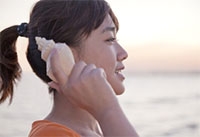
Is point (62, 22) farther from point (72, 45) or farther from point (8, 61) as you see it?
point (8, 61)

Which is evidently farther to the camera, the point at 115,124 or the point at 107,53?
the point at 107,53

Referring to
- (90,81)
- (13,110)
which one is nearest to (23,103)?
(13,110)

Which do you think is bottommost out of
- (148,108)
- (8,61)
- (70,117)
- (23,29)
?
(148,108)

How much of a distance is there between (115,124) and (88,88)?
91mm

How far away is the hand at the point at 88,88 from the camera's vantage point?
0.87 meters

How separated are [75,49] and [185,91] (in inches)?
335

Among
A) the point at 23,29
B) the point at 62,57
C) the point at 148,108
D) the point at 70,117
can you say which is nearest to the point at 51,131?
the point at 70,117

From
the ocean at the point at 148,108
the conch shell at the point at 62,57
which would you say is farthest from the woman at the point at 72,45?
the ocean at the point at 148,108

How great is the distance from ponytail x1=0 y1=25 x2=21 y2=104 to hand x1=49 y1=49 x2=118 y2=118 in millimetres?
616

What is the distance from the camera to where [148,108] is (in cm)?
822

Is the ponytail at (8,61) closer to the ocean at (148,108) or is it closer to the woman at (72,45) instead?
the woman at (72,45)

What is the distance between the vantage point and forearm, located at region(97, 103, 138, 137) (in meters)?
0.85

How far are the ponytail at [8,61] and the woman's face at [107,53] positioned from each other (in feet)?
0.94

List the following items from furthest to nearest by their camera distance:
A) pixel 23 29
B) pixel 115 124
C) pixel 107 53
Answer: pixel 23 29 < pixel 107 53 < pixel 115 124
